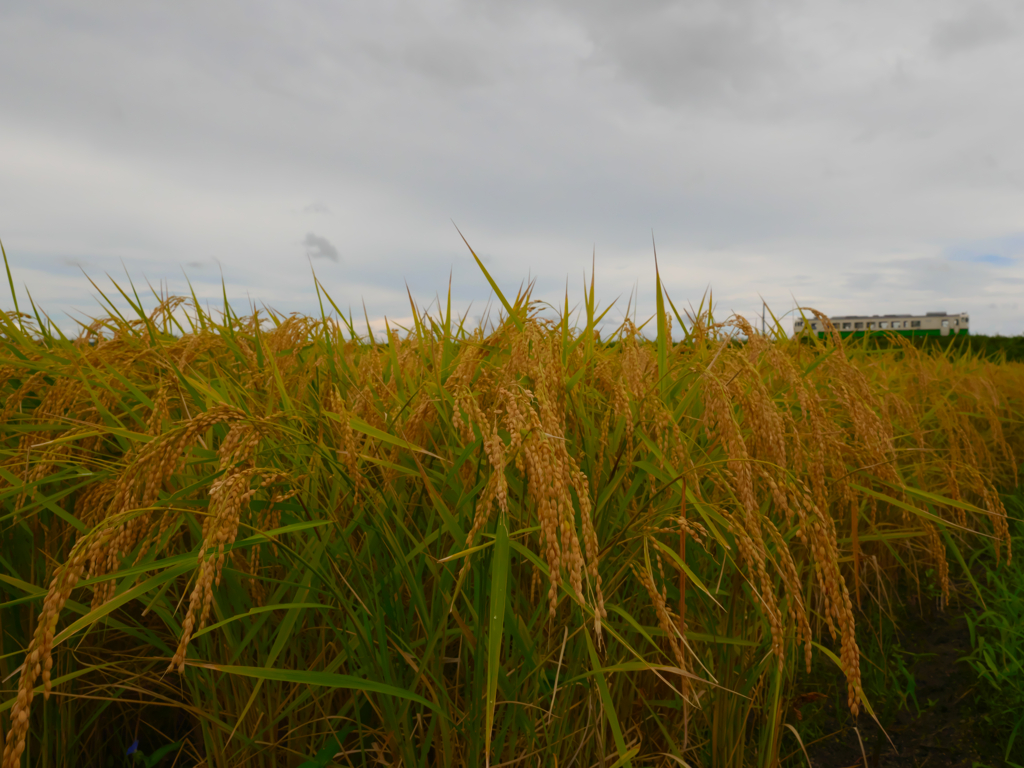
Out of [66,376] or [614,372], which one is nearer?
[66,376]

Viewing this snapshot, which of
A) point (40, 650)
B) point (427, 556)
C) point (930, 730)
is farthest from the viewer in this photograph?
point (930, 730)

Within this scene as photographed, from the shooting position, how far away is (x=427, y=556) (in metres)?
1.53

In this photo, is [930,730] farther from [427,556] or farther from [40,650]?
[40,650]

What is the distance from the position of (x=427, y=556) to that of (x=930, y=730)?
275cm

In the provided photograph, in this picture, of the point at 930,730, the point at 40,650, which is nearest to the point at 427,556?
the point at 40,650

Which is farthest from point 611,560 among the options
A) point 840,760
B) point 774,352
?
point 840,760

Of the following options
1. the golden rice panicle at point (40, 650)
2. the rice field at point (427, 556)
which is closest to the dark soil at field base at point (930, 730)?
the rice field at point (427, 556)

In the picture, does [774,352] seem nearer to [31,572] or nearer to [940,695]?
[940,695]

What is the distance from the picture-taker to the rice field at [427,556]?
136cm

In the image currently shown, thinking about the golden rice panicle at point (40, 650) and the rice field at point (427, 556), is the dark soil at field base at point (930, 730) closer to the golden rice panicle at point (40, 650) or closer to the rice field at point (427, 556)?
the rice field at point (427, 556)

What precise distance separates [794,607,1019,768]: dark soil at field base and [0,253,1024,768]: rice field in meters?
0.30

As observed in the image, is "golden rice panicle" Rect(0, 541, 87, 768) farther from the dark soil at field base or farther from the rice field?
the dark soil at field base

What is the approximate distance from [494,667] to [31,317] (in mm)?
3122

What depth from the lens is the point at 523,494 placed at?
5.91ft
